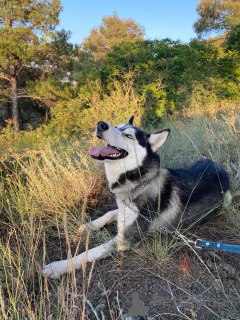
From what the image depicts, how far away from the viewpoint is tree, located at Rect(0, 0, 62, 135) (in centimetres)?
1196

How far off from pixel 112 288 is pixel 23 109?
62.4 feet

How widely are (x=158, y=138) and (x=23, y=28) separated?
13436 mm

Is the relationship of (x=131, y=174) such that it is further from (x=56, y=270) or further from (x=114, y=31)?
(x=114, y=31)

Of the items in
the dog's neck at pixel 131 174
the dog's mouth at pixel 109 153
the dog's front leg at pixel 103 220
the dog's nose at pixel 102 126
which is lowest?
the dog's front leg at pixel 103 220

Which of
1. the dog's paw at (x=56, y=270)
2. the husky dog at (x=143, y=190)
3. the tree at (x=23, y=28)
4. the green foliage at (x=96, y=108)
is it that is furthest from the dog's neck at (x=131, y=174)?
the tree at (x=23, y=28)

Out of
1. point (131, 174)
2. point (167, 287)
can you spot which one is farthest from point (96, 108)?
point (167, 287)

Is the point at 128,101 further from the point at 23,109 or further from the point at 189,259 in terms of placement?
the point at 23,109

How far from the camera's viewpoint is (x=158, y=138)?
2.23m

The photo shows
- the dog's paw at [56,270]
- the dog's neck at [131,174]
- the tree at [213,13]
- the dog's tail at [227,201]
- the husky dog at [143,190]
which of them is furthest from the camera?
the tree at [213,13]

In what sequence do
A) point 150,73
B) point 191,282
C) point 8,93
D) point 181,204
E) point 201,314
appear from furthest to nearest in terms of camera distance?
point 8,93 < point 150,73 < point 181,204 < point 191,282 < point 201,314

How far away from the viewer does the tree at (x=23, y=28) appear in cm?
1196

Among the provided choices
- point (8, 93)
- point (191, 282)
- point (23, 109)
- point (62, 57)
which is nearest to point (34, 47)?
point (62, 57)

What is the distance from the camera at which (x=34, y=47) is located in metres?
12.5

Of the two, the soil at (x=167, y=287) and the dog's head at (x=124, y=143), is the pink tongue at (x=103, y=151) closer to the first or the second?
the dog's head at (x=124, y=143)
